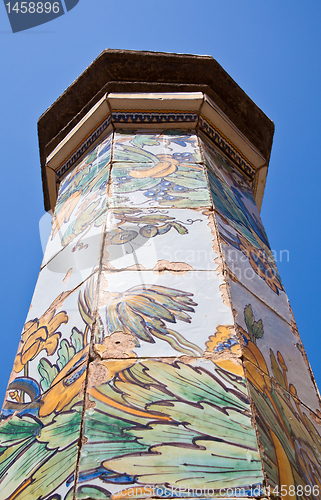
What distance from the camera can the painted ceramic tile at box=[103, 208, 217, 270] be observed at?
2.20 meters

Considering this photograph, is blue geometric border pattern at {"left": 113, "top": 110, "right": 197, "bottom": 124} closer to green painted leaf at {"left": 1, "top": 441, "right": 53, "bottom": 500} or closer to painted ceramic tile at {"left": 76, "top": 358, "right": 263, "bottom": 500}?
painted ceramic tile at {"left": 76, "top": 358, "right": 263, "bottom": 500}

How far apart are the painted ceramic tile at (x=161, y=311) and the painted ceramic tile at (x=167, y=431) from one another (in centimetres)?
9

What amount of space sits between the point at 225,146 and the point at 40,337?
1925 millimetres

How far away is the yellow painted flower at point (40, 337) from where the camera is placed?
2066mm

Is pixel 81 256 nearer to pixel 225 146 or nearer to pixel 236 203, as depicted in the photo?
pixel 236 203

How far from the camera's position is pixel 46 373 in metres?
1.93

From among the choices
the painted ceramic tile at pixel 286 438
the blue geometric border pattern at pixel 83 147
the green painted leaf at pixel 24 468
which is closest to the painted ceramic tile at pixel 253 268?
the painted ceramic tile at pixel 286 438

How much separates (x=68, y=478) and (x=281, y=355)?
3.15 ft

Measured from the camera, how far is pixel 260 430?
159 centimetres

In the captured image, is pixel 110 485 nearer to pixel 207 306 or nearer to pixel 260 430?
pixel 260 430

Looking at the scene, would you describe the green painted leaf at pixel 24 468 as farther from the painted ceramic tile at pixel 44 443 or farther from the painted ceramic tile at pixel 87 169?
the painted ceramic tile at pixel 87 169

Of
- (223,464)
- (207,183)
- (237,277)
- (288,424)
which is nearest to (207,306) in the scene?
(237,277)

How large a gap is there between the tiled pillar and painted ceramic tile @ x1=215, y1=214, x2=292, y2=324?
0.03 ft

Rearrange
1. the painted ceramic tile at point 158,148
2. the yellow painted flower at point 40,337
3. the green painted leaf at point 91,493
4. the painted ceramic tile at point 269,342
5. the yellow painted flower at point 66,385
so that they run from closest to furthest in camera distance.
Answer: the green painted leaf at point 91,493 < the yellow painted flower at point 66,385 < the painted ceramic tile at point 269,342 < the yellow painted flower at point 40,337 < the painted ceramic tile at point 158,148
